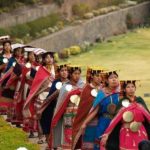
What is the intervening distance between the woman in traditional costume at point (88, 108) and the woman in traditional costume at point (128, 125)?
2.41 ft

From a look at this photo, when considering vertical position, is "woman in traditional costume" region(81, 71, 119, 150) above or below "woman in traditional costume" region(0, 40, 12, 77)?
below

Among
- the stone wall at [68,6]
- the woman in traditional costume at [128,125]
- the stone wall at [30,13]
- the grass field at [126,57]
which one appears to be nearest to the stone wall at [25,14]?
the stone wall at [30,13]

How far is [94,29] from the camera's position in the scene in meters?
28.2

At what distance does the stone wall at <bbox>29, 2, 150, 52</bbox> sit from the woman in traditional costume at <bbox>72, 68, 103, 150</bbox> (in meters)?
13.3

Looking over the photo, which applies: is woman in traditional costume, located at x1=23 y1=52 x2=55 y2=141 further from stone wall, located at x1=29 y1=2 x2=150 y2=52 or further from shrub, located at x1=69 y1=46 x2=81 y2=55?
shrub, located at x1=69 y1=46 x2=81 y2=55

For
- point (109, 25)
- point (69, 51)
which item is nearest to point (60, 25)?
point (69, 51)

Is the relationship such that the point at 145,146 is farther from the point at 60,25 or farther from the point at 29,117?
the point at 60,25

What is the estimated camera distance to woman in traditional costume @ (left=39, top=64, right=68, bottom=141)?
31.2ft

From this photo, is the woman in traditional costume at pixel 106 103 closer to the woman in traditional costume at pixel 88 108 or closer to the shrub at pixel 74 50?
the woman in traditional costume at pixel 88 108

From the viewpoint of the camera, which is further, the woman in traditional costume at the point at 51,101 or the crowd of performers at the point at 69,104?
the woman in traditional costume at the point at 51,101

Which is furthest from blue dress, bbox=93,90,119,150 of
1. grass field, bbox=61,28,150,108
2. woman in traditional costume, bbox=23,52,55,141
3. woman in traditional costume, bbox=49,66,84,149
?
grass field, bbox=61,28,150,108

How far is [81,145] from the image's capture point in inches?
349

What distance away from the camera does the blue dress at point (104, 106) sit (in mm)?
8094

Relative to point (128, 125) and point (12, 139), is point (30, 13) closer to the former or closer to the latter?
point (12, 139)
